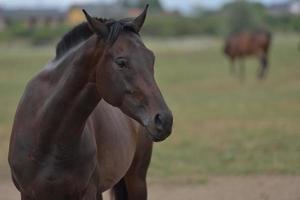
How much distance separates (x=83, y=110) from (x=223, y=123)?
31.0 feet

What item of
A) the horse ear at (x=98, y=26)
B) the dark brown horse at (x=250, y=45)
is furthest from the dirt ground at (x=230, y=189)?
the dark brown horse at (x=250, y=45)

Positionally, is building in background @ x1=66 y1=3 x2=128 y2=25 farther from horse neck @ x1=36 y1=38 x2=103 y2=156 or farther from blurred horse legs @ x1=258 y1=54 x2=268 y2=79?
horse neck @ x1=36 y1=38 x2=103 y2=156

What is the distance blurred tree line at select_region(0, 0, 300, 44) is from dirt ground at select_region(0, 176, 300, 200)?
35287 millimetres

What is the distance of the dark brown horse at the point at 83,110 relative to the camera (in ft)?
11.0

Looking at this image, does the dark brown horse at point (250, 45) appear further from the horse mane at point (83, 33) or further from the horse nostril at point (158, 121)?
the horse nostril at point (158, 121)

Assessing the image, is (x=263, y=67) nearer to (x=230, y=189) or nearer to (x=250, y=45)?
(x=250, y=45)

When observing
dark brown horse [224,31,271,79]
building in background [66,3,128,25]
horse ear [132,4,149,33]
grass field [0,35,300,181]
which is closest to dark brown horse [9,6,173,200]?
horse ear [132,4,149,33]

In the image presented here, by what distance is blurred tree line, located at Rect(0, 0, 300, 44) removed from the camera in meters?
48.9

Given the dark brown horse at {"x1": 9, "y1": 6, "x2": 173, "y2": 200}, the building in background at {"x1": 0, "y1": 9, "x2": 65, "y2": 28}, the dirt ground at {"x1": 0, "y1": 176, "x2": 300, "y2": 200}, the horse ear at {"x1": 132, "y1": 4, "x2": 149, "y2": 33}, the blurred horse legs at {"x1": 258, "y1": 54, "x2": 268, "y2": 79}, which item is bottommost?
the building in background at {"x1": 0, "y1": 9, "x2": 65, "y2": 28}

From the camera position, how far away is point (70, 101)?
3797 mm

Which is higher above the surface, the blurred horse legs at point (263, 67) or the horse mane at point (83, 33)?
the horse mane at point (83, 33)

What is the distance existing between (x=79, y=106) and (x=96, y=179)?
2.00 ft

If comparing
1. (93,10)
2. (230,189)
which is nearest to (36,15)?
(93,10)

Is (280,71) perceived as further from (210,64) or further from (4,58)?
(4,58)
